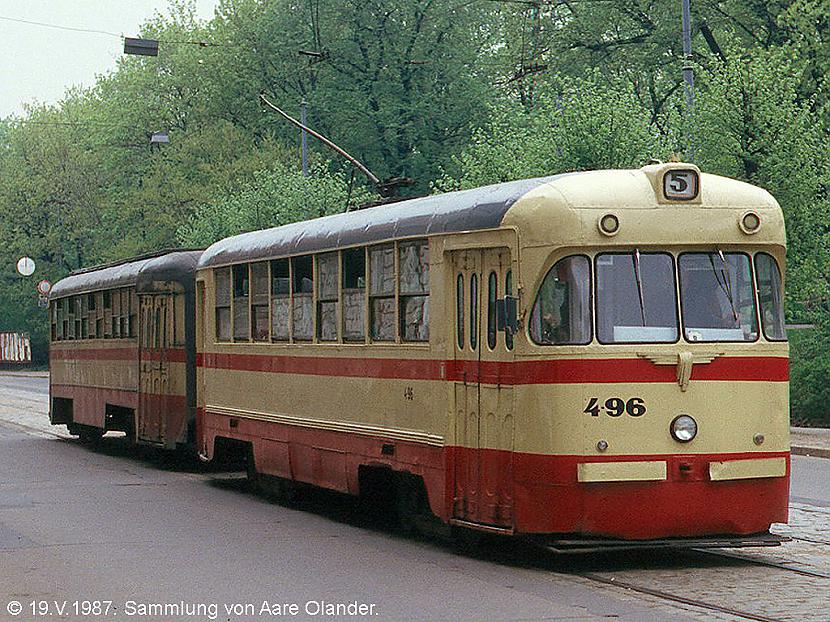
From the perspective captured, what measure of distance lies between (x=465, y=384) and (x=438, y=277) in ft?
3.02

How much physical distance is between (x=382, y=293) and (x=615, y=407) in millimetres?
3213

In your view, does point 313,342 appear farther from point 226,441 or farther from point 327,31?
point 327,31

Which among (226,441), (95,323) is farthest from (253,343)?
(95,323)

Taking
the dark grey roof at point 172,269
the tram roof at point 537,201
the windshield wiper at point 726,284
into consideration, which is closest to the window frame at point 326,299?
the tram roof at point 537,201

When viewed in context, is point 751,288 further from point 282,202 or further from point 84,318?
point 282,202

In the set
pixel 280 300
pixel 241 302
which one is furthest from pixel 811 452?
pixel 280 300

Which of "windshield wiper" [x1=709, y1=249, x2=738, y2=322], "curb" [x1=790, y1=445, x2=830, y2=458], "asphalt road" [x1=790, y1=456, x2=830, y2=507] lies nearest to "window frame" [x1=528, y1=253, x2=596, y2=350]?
"windshield wiper" [x1=709, y1=249, x2=738, y2=322]

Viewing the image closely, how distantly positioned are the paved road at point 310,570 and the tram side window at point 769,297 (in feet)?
5.32

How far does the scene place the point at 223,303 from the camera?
62.5 ft

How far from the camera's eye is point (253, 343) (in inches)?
704

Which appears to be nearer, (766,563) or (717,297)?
(766,563)

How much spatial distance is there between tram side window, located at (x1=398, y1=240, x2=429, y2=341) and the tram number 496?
210 centimetres

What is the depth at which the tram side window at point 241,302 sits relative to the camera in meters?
18.2

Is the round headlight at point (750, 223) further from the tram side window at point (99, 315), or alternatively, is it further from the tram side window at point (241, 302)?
the tram side window at point (99, 315)
